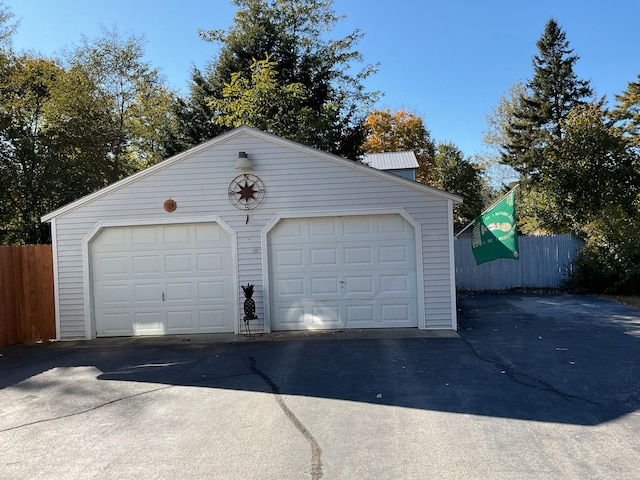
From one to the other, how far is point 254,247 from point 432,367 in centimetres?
419

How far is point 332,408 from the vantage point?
449 centimetres

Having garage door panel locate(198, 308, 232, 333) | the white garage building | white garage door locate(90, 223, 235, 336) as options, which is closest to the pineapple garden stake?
the white garage building

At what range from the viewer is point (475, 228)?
8883mm

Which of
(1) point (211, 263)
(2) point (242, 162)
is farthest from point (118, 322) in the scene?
(2) point (242, 162)

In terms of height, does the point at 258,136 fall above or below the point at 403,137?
below

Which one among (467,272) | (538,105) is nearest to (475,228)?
(467,272)

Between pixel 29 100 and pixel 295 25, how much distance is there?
38.1 feet

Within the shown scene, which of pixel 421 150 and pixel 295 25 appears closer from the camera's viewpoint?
pixel 295 25

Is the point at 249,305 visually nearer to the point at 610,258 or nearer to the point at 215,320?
the point at 215,320

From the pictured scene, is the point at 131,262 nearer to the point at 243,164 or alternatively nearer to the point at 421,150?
the point at 243,164

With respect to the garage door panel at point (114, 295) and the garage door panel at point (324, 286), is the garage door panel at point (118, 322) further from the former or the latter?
the garage door panel at point (324, 286)

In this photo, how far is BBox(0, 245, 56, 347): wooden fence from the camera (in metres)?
8.72

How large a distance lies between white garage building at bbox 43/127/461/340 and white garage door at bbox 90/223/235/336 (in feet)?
0.07

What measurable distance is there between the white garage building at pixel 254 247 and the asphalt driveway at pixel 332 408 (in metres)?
0.96
